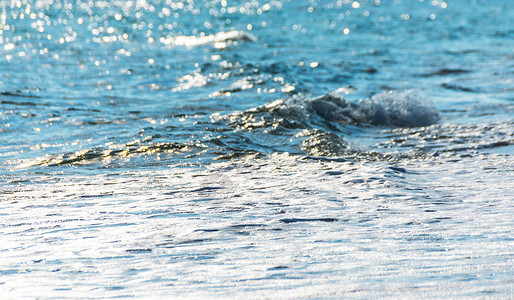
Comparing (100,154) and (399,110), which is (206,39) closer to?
(399,110)

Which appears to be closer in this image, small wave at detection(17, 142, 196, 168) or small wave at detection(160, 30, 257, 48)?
small wave at detection(17, 142, 196, 168)

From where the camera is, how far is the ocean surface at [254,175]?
267 centimetres

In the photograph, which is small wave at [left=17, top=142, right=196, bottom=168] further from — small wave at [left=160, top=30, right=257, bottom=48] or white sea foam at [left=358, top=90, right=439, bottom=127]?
small wave at [left=160, top=30, right=257, bottom=48]

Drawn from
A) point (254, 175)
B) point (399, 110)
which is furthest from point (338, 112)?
point (254, 175)

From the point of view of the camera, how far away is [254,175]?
4.65 m

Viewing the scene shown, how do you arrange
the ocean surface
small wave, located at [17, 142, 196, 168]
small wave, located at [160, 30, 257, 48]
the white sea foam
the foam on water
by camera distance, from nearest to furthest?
1. the foam on water
2. the ocean surface
3. small wave, located at [17, 142, 196, 168]
4. the white sea foam
5. small wave, located at [160, 30, 257, 48]

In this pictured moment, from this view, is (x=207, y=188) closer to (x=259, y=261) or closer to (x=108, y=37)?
(x=259, y=261)

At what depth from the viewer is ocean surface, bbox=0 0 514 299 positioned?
8.75 feet

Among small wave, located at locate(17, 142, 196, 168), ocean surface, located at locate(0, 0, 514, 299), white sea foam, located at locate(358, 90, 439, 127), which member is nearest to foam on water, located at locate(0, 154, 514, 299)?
ocean surface, located at locate(0, 0, 514, 299)

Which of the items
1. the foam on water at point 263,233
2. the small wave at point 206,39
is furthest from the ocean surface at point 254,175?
the small wave at point 206,39

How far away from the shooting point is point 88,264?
2.80 metres

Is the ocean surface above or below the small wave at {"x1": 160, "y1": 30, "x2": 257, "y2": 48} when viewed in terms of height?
below

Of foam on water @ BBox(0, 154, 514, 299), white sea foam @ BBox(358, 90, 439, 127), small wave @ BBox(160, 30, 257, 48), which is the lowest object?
foam on water @ BBox(0, 154, 514, 299)

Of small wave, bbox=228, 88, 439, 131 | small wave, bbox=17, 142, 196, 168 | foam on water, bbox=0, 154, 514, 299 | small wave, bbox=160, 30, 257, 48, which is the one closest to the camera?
foam on water, bbox=0, 154, 514, 299
